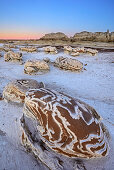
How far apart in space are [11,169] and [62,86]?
3.92m

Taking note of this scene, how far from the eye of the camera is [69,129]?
1.89 m

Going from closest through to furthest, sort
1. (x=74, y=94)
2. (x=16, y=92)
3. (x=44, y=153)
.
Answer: (x=44, y=153)
(x=16, y=92)
(x=74, y=94)

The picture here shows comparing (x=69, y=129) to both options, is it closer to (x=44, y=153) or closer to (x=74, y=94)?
(x=44, y=153)

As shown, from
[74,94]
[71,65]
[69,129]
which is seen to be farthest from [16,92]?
[71,65]

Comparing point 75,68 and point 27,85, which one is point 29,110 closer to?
point 27,85

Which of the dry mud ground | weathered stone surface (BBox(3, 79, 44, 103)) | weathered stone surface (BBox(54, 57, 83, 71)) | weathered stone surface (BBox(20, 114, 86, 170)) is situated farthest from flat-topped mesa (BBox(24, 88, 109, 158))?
weathered stone surface (BBox(54, 57, 83, 71))

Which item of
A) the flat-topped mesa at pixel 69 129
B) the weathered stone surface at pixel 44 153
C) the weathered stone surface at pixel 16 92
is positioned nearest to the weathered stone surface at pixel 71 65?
the weathered stone surface at pixel 16 92

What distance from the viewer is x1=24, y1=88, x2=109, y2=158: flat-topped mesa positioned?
184cm

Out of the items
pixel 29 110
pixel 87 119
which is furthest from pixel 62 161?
pixel 29 110

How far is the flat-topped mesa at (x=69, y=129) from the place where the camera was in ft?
6.02

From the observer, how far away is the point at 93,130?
1.91 meters

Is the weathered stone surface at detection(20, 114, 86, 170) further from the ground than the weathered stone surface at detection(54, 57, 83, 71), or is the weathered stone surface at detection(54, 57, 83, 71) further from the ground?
the weathered stone surface at detection(54, 57, 83, 71)

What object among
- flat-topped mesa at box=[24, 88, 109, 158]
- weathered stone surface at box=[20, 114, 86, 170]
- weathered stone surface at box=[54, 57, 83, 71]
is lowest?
weathered stone surface at box=[20, 114, 86, 170]

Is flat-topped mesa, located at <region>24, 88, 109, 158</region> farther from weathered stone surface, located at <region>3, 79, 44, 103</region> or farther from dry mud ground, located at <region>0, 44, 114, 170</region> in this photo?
weathered stone surface, located at <region>3, 79, 44, 103</region>
